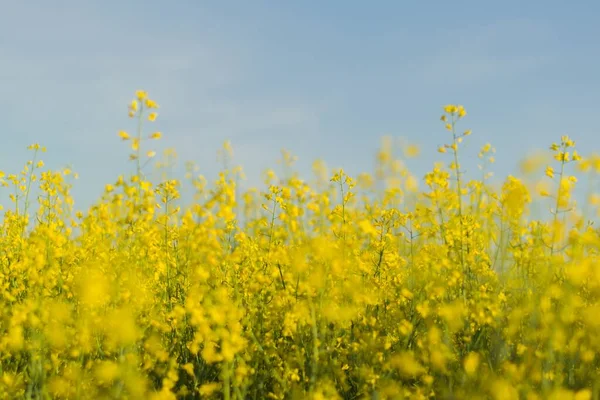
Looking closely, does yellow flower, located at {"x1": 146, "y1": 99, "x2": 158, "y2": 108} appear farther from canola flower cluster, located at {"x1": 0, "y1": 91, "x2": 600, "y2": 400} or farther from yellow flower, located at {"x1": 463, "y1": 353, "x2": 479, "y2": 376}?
yellow flower, located at {"x1": 463, "y1": 353, "x2": 479, "y2": 376}

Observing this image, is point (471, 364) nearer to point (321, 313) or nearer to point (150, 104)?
point (321, 313)

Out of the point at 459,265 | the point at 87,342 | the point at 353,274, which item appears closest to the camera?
the point at 87,342

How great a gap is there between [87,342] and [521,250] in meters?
3.08

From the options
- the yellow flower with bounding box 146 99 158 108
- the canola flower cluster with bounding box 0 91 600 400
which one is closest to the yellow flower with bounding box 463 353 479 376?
the canola flower cluster with bounding box 0 91 600 400

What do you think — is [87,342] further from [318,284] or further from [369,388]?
[369,388]

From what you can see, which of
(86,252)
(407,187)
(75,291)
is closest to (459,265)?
(407,187)

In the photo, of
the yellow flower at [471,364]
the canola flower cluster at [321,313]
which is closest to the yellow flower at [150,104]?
the canola flower cluster at [321,313]

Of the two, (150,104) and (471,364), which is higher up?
(150,104)

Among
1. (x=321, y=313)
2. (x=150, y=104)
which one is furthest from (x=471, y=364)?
(x=150, y=104)

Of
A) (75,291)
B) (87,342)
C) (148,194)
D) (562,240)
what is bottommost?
(87,342)

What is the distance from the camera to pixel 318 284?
382 cm

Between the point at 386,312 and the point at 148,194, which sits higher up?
the point at 148,194

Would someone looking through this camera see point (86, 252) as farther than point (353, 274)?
Yes

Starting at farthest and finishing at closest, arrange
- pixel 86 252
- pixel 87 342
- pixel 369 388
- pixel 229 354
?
pixel 86 252, pixel 87 342, pixel 369 388, pixel 229 354
